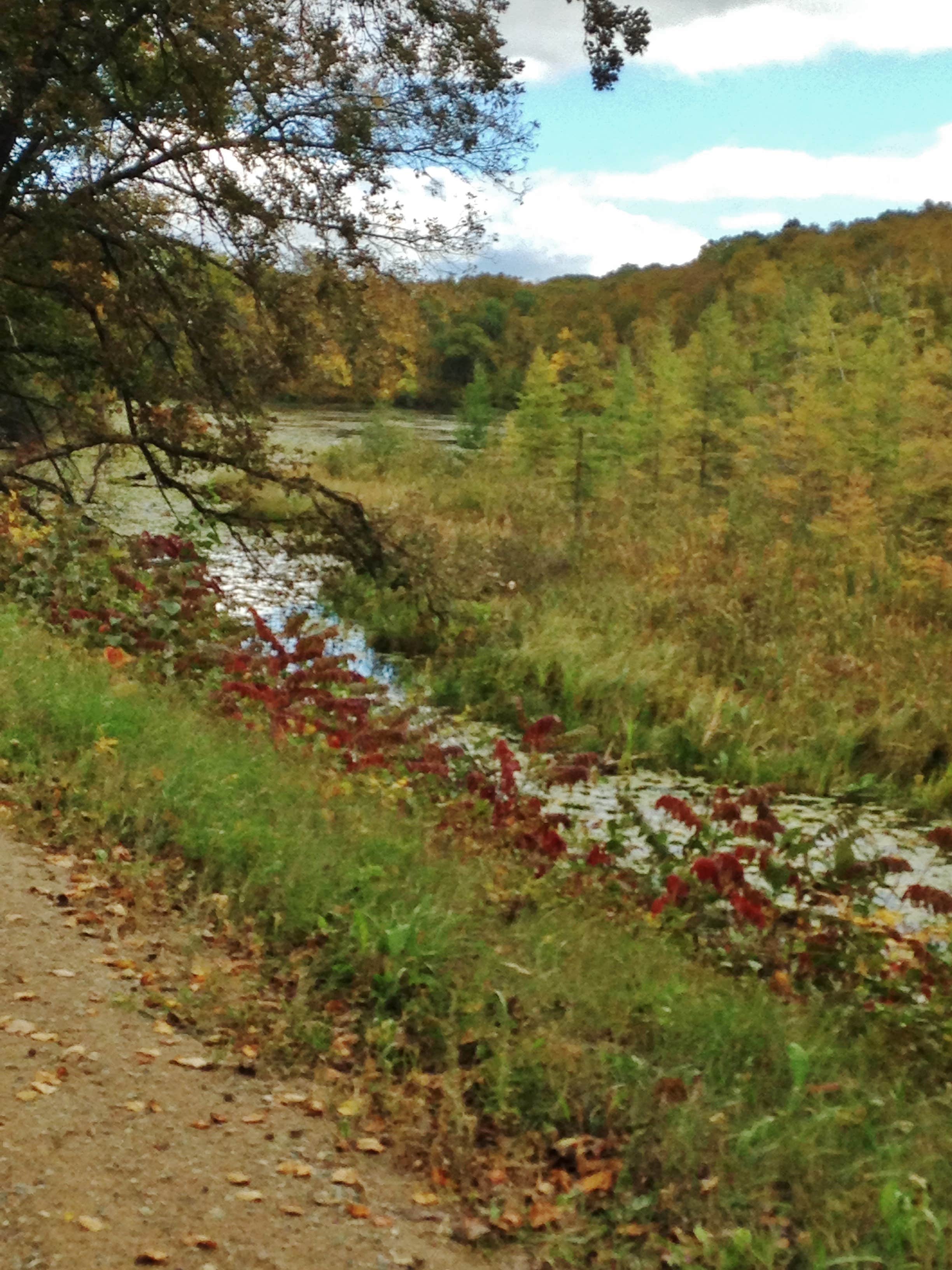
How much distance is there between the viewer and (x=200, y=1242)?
3.35 metres

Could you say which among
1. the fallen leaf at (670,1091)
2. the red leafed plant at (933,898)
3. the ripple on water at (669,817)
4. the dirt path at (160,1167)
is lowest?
the ripple on water at (669,817)

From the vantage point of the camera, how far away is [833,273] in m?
50.8

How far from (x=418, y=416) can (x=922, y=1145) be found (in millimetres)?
55731

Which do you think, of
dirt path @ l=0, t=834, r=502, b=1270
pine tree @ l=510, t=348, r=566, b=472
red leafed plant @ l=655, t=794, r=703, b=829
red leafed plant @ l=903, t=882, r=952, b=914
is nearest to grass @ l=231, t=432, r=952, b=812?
red leafed plant @ l=655, t=794, r=703, b=829

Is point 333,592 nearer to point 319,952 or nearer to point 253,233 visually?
point 253,233

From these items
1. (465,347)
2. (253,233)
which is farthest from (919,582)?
(465,347)

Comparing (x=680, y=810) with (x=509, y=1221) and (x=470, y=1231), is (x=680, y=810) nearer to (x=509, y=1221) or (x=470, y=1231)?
(x=509, y=1221)

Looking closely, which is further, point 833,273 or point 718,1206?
point 833,273

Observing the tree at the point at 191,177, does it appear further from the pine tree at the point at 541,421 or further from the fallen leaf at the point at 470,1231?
the pine tree at the point at 541,421

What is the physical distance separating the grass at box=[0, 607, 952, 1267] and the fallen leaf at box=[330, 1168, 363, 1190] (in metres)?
0.34

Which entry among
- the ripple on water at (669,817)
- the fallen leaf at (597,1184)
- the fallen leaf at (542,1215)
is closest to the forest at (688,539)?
the ripple on water at (669,817)

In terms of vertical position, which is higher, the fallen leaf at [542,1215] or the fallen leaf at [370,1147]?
the fallen leaf at [370,1147]

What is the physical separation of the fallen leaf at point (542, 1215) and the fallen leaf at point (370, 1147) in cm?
51

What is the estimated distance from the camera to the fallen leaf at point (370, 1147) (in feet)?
13.1
